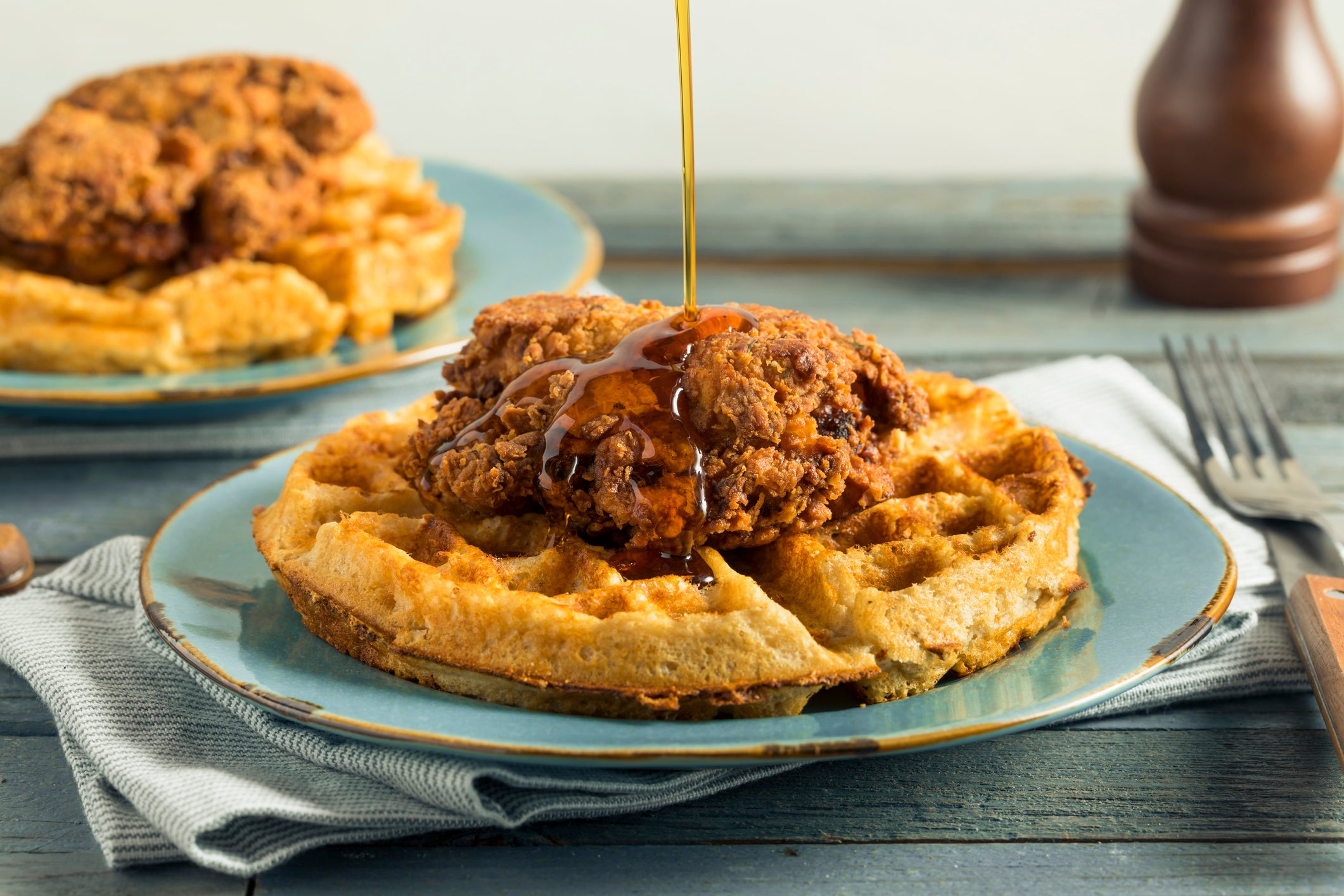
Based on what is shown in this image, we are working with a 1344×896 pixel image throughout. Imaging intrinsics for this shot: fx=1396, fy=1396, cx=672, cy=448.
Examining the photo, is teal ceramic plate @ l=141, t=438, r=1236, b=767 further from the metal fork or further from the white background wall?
the white background wall

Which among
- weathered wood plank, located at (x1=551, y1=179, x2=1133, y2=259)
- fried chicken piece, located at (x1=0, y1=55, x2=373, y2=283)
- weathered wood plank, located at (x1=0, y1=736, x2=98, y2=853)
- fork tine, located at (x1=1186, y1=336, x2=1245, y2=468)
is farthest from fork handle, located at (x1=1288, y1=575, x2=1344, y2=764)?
weathered wood plank, located at (x1=551, y1=179, x2=1133, y2=259)

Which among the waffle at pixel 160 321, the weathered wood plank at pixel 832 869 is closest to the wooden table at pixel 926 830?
the weathered wood plank at pixel 832 869

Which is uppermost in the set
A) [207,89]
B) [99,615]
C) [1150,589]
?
[207,89]

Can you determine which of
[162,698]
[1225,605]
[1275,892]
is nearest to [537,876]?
[162,698]

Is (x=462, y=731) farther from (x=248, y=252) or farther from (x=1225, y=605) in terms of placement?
(x=248, y=252)

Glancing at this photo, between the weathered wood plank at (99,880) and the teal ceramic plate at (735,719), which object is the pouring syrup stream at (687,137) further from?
the weathered wood plank at (99,880)
